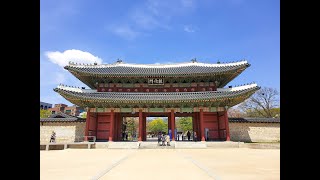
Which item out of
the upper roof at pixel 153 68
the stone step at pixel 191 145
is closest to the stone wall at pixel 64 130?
the upper roof at pixel 153 68

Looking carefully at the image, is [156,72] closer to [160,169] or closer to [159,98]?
[159,98]

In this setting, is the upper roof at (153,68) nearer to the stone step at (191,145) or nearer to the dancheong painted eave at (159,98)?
the dancheong painted eave at (159,98)

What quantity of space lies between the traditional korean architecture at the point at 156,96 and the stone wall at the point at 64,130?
210 centimetres

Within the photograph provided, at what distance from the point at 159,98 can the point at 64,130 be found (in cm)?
1210

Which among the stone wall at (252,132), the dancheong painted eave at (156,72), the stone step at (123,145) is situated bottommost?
the stone step at (123,145)

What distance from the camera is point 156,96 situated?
89.4 feet

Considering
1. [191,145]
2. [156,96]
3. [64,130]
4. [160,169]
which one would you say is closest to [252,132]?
[191,145]

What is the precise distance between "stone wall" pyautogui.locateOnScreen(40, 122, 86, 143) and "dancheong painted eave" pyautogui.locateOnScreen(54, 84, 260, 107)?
3.08 metres

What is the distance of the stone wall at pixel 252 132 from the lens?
28.2 meters

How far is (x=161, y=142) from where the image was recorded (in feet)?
88.3

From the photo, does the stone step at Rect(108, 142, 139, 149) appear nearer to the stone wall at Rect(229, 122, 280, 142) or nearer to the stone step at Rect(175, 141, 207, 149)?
the stone step at Rect(175, 141, 207, 149)
